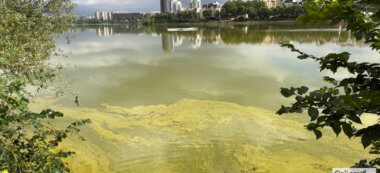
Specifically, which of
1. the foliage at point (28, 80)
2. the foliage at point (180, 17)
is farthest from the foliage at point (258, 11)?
the foliage at point (28, 80)

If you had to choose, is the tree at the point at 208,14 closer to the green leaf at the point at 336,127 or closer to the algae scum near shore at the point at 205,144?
the algae scum near shore at the point at 205,144

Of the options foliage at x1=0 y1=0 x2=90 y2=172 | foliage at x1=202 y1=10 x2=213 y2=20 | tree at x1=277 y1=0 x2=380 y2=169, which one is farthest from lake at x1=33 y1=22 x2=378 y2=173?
foliage at x1=202 y1=10 x2=213 y2=20

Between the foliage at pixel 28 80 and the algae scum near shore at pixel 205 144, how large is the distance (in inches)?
65.4

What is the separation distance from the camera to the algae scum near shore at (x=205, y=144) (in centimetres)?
1028

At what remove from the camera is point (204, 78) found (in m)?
22.1

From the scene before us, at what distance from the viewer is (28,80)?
414 centimetres

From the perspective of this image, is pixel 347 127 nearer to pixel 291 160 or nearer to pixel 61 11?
pixel 291 160

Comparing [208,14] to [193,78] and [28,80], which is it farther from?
[28,80]

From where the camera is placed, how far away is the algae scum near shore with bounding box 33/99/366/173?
10281 mm

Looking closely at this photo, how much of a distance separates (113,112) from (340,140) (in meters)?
9.15

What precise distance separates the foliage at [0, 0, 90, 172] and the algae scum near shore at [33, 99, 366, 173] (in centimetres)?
166

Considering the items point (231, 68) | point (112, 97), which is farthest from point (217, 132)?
point (231, 68)

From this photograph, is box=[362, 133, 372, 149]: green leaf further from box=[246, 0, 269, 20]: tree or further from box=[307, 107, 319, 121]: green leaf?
box=[246, 0, 269, 20]: tree

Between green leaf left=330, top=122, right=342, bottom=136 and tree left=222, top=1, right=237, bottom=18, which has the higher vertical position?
tree left=222, top=1, right=237, bottom=18
